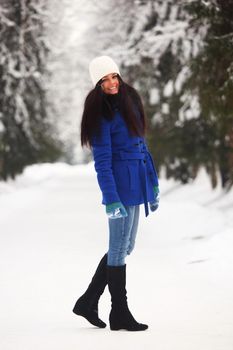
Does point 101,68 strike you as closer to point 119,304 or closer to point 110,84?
point 110,84

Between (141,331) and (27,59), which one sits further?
(27,59)

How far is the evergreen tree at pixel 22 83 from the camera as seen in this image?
19234 millimetres

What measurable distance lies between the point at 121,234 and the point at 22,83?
1997 cm

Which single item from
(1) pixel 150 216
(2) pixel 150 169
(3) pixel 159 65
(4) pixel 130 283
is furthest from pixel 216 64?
(3) pixel 159 65

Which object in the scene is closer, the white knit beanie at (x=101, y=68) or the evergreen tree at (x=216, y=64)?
the white knit beanie at (x=101, y=68)

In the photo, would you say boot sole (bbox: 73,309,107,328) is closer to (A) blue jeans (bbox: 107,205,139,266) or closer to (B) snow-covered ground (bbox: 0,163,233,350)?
(B) snow-covered ground (bbox: 0,163,233,350)

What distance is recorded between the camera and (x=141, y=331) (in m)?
4.54

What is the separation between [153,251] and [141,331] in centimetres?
493

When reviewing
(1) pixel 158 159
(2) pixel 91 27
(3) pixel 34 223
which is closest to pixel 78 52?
(2) pixel 91 27

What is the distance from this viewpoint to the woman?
430 centimetres

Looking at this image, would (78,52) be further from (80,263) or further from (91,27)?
(80,263)

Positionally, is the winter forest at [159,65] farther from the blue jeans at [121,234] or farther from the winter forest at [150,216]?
the blue jeans at [121,234]

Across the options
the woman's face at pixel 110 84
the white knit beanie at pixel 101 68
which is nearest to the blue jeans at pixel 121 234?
the woman's face at pixel 110 84

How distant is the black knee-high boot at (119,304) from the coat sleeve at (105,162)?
550mm
